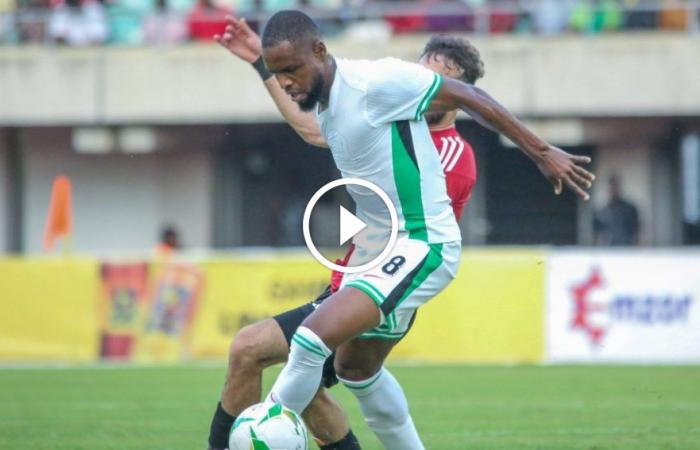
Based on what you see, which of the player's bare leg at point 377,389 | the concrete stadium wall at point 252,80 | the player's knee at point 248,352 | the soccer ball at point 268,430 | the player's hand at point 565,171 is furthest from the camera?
the concrete stadium wall at point 252,80

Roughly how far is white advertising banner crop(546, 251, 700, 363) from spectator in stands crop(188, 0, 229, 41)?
27.8 feet

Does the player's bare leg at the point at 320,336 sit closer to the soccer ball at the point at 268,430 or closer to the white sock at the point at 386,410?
the soccer ball at the point at 268,430

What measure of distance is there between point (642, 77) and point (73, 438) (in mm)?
15813

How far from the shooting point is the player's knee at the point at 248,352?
7316 mm

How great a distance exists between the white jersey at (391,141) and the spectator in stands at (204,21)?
17.5m

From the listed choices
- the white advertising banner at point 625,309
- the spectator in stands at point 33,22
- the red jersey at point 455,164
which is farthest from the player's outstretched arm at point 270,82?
the spectator in stands at point 33,22

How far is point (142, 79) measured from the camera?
2475cm

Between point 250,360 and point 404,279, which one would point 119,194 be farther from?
point 404,279

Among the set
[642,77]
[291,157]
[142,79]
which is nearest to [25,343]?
[142,79]

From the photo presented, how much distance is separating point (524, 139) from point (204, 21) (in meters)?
18.2

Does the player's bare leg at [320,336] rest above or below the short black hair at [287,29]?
below

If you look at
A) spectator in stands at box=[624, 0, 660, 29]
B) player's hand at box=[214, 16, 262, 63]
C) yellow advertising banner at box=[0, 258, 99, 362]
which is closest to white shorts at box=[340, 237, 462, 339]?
player's hand at box=[214, 16, 262, 63]

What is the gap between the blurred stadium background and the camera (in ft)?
57.6

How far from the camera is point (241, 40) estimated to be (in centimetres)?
793
